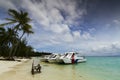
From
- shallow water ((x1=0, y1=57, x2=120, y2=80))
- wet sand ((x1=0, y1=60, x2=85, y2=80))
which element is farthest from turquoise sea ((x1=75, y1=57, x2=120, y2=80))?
wet sand ((x1=0, y1=60, x2=85, y2=80))

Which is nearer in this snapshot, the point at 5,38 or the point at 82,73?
the point at 82,73

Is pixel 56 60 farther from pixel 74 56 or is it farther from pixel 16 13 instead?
pixel 16 13

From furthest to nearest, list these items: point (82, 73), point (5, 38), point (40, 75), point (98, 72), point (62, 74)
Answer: point (5, 38) → point (98, 72) → point (82, 73) → point (62, 74) → point (40, 75)

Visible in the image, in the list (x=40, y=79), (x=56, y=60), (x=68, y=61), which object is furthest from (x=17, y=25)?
(x=40, y=79)

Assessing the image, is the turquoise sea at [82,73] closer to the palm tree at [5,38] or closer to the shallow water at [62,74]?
the shallow water at [62,74]

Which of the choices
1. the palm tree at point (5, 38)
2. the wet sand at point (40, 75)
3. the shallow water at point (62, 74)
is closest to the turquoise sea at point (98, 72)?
the shallow water at point (62, 74)

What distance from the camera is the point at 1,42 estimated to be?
4800 centimetres

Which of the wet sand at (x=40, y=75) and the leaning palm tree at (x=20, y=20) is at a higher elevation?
the leaning palm tree at (x=20, y=20)

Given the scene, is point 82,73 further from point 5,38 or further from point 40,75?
point 5,38

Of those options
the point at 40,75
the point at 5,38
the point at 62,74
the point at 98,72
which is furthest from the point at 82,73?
the point at 5,38

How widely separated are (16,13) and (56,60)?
582 inches

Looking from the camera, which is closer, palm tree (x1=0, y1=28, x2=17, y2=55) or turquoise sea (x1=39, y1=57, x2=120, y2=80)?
turquoise sea (x1=39, y1=57, x2=120, y2=80)

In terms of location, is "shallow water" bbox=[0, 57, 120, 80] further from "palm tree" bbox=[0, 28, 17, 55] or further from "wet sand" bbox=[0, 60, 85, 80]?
"palm tree" bbox=[0, 28, 17, 55]

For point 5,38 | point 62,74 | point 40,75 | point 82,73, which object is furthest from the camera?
point 5,38
